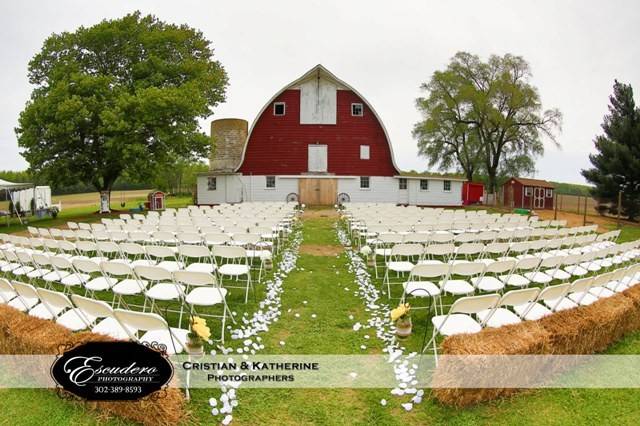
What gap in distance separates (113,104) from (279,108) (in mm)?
10687

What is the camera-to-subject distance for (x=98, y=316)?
11.0 feet

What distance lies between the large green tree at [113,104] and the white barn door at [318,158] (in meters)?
7.20

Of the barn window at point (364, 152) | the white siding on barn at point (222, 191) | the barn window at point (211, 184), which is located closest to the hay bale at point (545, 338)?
the barn window at point (364, 152)

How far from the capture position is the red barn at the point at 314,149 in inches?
1045

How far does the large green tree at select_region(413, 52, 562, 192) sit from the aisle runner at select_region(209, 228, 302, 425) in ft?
A: 102

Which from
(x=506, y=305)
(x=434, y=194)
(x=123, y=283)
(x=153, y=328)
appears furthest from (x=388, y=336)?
(x=434, y=194)

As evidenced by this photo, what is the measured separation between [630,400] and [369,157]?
2414 cm

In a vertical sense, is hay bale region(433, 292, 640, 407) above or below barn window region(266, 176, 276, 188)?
below

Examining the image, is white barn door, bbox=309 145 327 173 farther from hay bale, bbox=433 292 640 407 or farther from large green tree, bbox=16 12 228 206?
hay bale, bbox=433 292 640 407

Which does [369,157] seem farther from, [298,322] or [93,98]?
[298,322]

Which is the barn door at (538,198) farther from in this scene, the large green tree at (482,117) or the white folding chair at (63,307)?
the white folding chair at (63,307)

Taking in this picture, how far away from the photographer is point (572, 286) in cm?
423

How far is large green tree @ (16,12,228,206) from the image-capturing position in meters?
19.2

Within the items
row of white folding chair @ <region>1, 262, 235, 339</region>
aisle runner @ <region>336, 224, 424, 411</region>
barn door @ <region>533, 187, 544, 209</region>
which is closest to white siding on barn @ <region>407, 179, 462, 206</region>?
barn door @ <region>533, 187, 544, 209</region>
